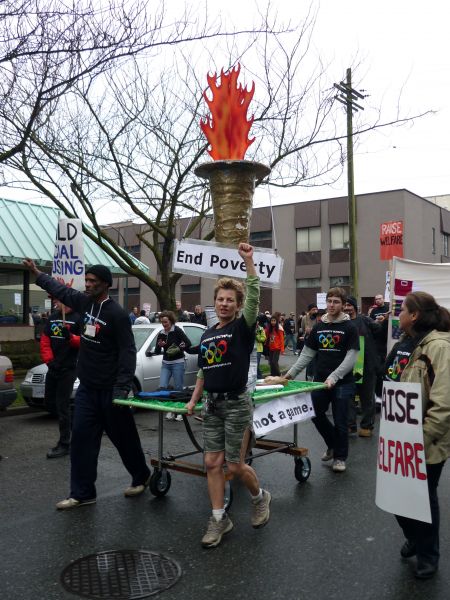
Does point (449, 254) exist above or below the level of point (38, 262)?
above

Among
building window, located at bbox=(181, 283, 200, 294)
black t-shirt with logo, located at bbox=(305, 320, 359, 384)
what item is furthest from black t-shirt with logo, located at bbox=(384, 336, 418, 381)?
building window, located at bbox=(181, 283, 200, 294)

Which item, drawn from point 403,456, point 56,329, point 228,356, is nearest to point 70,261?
point 56,329

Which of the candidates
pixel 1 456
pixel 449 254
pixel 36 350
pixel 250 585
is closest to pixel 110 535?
pixel 250 585

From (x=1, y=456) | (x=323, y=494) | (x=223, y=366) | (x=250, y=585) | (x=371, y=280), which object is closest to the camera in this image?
(x=250, y=585)

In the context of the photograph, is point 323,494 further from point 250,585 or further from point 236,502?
point 250,585

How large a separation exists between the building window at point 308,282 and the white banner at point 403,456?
37464 millimetres

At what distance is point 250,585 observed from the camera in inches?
145

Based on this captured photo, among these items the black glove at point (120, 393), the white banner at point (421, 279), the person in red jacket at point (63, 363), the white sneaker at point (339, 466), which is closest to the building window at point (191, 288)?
the white banner at point (421, 279)

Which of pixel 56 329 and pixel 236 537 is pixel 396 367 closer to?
pixel 236 537

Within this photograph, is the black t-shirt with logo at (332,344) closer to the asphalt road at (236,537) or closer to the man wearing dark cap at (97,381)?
the asphalt road at (236,537)

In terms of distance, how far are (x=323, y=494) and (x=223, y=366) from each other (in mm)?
2036

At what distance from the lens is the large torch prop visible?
5977 mm

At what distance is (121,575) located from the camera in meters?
3.84

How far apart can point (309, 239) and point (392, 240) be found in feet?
65.4
